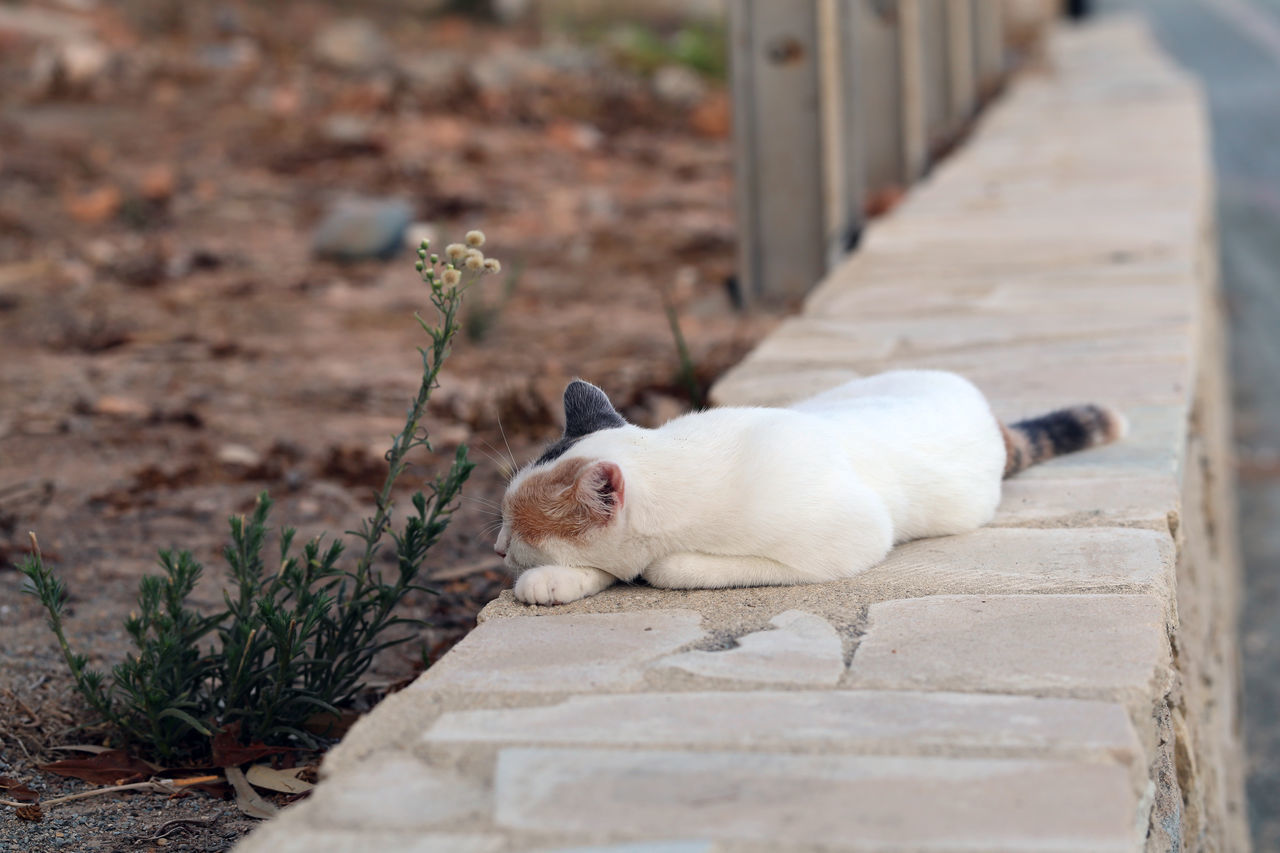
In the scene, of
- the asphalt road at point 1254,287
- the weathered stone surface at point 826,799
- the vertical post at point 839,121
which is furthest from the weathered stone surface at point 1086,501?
the vertical post at point 839,121

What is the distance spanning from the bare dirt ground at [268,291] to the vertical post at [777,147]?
0.30 meters

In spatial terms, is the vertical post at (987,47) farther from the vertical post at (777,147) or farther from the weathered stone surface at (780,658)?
the weathered stone surface at (780,658)

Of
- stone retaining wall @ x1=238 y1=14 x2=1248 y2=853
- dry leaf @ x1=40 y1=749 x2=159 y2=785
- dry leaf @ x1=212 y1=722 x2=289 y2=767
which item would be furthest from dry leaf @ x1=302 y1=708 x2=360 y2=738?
stone retaining wall @ x1=238 y1=14 x2=1248 y2=853

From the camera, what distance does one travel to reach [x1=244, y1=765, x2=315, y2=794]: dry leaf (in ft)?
6.89

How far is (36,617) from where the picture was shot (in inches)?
109

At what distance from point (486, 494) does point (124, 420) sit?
4.27ft

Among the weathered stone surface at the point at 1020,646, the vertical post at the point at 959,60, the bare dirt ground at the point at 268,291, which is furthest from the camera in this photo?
the vertical post at the point at 959,60

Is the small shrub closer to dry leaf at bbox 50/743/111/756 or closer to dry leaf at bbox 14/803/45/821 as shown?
dry leaf at bbox 50/743/111/756

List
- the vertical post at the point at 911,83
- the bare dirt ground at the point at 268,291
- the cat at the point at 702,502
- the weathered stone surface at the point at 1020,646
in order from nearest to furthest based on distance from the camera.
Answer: the weathered stone surface at the point at 1020,646 < the cat at the point at 702,502 < the bare dirt ground at the point at 268,291 < the vertical post at the point at 911,83

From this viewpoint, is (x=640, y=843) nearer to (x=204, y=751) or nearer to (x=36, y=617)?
(x=204, y=751)

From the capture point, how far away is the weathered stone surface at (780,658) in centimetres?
183

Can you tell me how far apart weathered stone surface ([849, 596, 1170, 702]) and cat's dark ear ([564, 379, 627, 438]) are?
0.54 metres

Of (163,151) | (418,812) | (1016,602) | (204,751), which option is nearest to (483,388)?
(204,751)

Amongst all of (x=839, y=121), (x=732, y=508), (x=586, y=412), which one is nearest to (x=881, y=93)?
(x=839, y=121)
